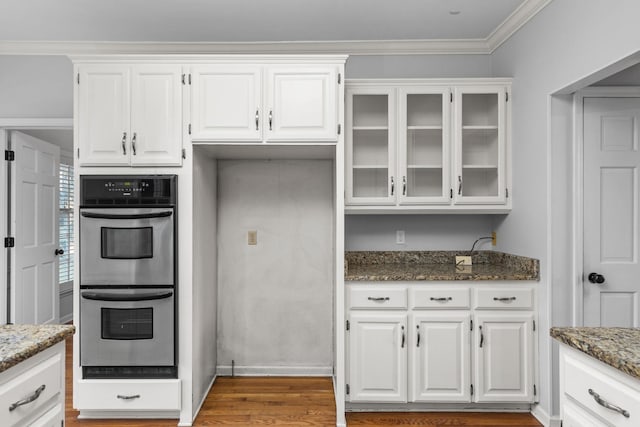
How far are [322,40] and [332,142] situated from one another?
3.70 feet

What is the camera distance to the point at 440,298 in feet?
9.27

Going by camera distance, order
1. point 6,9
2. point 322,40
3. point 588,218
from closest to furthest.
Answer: point 588,218, point 6,9, point 322,40

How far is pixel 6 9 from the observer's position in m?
2.90

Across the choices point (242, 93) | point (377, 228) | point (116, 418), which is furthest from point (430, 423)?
point (242, 93)

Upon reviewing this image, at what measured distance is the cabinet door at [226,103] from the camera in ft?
9.00

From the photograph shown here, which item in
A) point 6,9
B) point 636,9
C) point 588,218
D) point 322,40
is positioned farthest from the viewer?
point 322,40

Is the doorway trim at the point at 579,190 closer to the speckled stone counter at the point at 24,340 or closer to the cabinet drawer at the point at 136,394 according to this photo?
the cabinet drawer at the point at 136,394

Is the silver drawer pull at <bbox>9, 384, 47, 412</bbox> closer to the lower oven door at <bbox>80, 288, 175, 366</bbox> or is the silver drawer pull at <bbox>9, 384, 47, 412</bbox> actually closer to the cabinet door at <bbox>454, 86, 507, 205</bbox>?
the lower oven door at <bbox>80, 288, 175, 366</bbox>

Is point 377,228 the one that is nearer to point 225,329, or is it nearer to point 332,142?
point 332,142

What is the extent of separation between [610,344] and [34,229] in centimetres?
463

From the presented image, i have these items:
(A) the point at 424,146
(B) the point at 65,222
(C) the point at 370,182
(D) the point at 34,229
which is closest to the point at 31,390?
(C) the point at 370,182

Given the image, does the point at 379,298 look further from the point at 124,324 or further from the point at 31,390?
the point at 31,390

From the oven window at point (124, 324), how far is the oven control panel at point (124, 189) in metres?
0.67

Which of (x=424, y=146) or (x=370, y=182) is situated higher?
(x=424, y=146)
